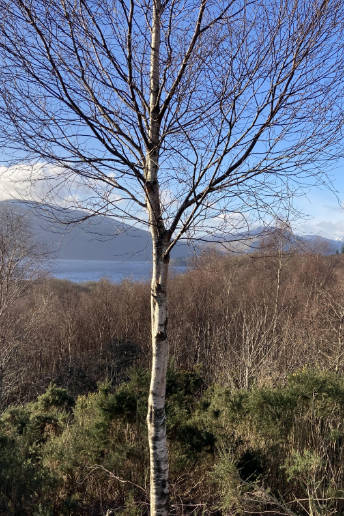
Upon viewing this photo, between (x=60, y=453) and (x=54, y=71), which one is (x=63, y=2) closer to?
(x=54, y=71)

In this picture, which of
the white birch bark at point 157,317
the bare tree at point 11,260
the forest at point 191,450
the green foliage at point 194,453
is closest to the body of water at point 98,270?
the bare tree at point 11,260

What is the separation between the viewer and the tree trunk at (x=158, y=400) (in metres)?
2.54

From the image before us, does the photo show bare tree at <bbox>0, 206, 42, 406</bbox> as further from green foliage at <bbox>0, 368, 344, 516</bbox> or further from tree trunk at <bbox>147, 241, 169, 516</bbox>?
tree trunk at <bbox>147, 241, 169, 516</bbox>

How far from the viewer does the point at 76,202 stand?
8.82 feet

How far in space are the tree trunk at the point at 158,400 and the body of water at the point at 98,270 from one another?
1138cm

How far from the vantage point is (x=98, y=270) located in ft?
142

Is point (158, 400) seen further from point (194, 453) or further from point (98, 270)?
point (98, 270)

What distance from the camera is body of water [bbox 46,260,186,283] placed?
26125mm

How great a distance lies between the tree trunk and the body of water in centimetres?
1138

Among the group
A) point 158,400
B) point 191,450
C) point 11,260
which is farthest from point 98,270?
point 158,400

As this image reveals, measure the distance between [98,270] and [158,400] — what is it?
41522mm

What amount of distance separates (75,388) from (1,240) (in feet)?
24.1

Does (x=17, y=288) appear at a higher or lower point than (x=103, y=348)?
higher

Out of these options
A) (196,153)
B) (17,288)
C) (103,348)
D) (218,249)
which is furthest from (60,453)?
(103,348)
